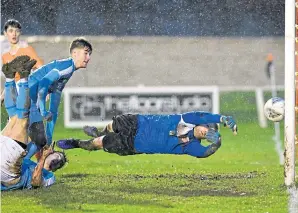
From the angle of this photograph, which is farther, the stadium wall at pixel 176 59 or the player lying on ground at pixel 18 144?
the stadium wall at pixel 176 59

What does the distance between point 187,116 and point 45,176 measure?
1.64m

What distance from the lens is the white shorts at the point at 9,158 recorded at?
9.06 meters

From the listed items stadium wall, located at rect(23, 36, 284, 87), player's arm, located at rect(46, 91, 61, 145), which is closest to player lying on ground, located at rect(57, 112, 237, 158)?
player's arm, located at rect(46, 91, 61, 145)

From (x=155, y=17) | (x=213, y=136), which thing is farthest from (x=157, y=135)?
(x=155, y=17)

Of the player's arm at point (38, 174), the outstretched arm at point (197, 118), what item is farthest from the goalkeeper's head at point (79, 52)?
the player's arm at point (38, 174)

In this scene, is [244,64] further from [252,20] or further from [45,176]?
[45,176]

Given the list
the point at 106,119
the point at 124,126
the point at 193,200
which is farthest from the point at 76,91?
the point at 193,200

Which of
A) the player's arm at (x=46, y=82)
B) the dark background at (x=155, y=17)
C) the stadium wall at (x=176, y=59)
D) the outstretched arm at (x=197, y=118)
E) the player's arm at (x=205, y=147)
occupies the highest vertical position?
the dark background at (x=155, y=17)

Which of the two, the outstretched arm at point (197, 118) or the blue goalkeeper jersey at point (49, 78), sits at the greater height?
the blue goalkeeper jersey at point (49, 78)

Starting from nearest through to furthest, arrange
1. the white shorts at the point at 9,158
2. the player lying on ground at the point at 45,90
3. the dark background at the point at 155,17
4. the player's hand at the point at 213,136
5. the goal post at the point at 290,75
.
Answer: the goal post at the point at 290,75, the white shorts at the point at 9,158, the player's hand at the point at 213,136, the player lying on ground at the point at 45,90, the dark background at the point at 155,17

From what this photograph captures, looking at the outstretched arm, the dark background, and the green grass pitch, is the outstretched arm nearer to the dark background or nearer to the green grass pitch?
the green grass pitch

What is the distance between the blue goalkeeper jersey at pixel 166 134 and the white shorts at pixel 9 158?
1.78 metres

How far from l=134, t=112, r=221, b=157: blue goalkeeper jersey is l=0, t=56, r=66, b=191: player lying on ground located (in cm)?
138

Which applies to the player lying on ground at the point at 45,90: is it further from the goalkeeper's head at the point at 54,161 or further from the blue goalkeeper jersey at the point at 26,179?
the blue goalkeeper jersey at the point at 26,179
